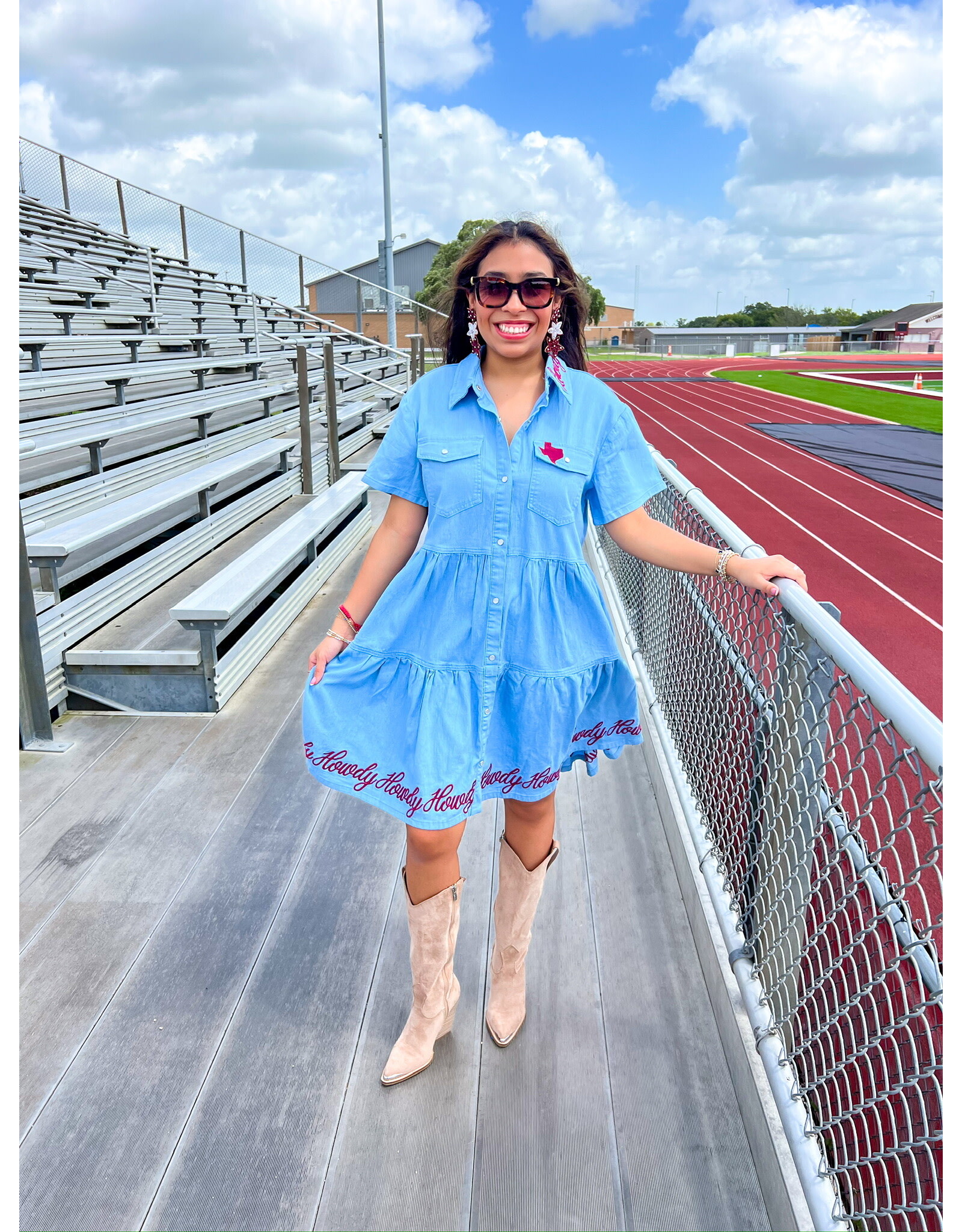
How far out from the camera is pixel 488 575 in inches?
61.2

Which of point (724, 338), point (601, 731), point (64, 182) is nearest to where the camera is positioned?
point (601, 731)

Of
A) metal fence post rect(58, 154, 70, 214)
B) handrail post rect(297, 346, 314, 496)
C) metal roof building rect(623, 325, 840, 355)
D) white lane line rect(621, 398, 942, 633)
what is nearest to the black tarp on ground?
white lane line rect(621, 398, 942, 633)

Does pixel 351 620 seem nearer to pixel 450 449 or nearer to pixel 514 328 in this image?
pixel 450 449

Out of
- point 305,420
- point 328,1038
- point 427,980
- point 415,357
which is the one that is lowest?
point 328,1038

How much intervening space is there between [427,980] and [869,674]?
41.9 inches

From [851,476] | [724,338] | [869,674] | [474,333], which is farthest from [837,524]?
[724,338]

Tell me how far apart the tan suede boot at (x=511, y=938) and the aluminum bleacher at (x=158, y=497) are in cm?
167

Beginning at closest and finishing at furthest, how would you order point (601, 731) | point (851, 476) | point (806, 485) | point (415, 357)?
point (601, 731) → point (415, 357) → point (806, 485) → point (851, 476)

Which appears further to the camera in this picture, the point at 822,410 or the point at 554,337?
the point at 822,410

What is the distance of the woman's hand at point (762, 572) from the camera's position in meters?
1.55

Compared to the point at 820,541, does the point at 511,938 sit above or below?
below

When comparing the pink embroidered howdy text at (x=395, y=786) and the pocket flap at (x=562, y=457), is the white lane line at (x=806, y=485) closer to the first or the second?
the pocket flap at (x=562, y=457)
